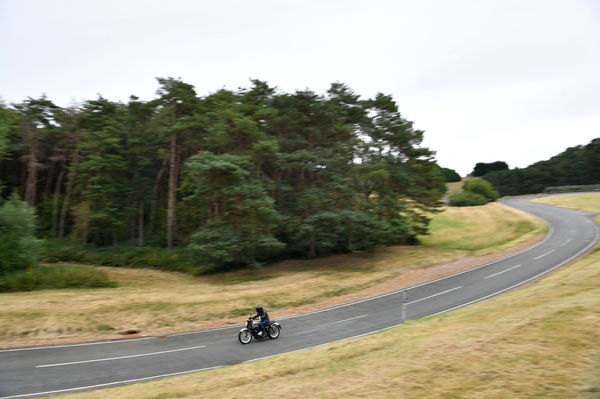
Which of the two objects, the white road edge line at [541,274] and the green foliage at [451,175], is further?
the green foliage at [451,175]

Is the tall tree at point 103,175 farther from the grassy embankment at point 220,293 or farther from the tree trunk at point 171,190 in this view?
the grassy embankment at point 220,293

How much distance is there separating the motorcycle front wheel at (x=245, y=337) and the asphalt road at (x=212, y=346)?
0.28 m

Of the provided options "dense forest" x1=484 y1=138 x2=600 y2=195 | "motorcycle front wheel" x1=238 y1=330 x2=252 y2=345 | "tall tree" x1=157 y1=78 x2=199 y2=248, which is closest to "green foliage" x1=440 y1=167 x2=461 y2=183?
"dense forest" x1=484 y1=138 x2=600 y2=195

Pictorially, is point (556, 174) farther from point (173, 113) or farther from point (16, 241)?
point (16, 241)

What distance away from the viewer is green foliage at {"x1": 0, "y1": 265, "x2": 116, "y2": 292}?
936 inches

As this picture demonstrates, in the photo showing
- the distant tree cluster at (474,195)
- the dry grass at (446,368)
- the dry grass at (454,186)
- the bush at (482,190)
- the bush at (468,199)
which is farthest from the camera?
the dry grass at (454,186)

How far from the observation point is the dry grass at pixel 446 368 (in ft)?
21.4

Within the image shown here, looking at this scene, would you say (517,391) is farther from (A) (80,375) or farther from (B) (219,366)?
(A) (80,375)

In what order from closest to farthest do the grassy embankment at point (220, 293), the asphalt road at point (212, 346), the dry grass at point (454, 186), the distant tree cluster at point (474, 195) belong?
the asphalt road at point (212, 346) → the grassy embankment at point (220, 293) → the distant tree cluster at point (474, 195) → the dry grass at point (454, 186)

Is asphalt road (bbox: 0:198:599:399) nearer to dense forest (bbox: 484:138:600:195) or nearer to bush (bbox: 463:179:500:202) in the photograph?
bush (bbox: 463:179:500:202)

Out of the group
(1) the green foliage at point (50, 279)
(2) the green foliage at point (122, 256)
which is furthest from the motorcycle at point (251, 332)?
(2) the green foliage at point (122, 256)

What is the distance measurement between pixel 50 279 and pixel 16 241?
13.2ft

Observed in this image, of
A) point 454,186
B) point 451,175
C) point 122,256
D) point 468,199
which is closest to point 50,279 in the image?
point 122,256

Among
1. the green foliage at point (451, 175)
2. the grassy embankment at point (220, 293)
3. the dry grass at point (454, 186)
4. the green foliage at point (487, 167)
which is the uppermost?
the green foliage at point (487, 167)
